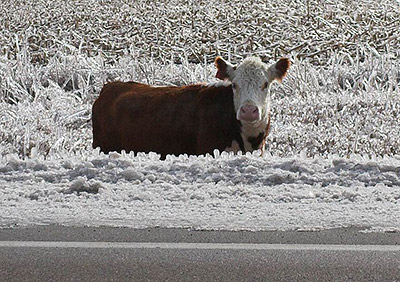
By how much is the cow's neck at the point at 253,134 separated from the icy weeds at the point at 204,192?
6.85 ft

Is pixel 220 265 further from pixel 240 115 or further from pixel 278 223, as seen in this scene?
pixel 240 115

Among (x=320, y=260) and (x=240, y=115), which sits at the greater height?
(x=240, y=115)

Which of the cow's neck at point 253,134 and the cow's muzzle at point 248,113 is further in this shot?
the cow's neck at point 253,134

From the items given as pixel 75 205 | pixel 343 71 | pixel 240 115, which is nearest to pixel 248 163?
pixel 75 205

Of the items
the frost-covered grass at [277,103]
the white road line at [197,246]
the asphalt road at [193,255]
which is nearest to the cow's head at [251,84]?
the frost-covered grass at [277,103]

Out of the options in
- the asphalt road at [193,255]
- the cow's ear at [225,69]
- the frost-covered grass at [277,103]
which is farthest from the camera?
the frost-covered grass at [277,103]

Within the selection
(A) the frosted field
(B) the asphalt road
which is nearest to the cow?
(A) the frosted field

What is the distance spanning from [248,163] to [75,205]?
5.39 ft

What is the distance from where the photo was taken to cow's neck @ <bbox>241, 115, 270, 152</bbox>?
9.28m

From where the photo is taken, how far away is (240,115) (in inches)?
349

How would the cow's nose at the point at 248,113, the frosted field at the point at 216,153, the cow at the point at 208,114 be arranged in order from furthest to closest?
the cow at the point at 208,114
the cow's nose at the point at 248,113
the frosted field at the point at 216,153

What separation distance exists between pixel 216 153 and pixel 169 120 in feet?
8.02

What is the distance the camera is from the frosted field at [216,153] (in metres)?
5.47

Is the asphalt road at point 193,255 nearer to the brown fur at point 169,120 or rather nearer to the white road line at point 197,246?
the white road line at point 197,246
